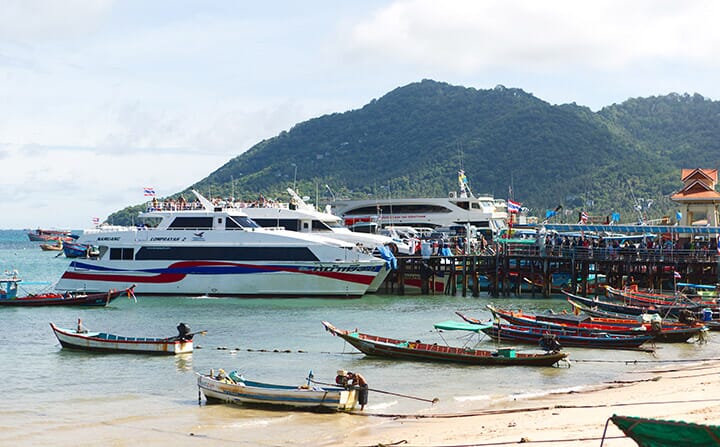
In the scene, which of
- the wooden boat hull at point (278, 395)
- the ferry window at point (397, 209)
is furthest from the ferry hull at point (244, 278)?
the ferry window at point (397, 209)

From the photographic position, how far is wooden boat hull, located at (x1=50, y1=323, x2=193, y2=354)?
29.5m

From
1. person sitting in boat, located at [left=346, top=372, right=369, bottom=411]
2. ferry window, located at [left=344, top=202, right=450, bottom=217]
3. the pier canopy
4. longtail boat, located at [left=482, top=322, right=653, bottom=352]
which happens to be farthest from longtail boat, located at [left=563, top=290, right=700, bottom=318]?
ferry window, located at [left=344, top=202, right=450, bottom=217]

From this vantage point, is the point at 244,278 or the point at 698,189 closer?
the point at 244,278

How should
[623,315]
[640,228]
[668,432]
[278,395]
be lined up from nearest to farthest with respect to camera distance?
[668,432], [278,395], [623,315], [640,228]

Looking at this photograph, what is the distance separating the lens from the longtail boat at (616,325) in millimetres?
32094

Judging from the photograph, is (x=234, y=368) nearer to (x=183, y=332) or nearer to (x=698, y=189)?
(x=183, y=332)

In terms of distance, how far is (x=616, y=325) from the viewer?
33.4 metres

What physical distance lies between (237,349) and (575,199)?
347ft

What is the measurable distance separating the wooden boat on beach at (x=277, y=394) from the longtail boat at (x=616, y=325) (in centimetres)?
1382

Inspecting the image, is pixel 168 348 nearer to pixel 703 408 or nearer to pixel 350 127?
pixel 703 408

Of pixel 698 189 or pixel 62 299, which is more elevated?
pixel 698 189

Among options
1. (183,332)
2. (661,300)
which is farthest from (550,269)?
(183,332)

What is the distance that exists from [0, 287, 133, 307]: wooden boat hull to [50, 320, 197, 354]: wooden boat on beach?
1310 cm

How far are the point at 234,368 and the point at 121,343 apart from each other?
5.13 m
